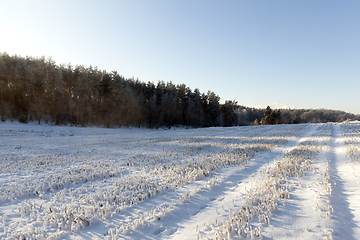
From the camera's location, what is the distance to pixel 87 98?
1764 inches

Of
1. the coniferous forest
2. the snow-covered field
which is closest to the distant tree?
the coniferous forest

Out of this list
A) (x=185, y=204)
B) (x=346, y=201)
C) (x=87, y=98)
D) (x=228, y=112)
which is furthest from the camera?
(x=228, y=112)

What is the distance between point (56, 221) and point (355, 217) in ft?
18.8

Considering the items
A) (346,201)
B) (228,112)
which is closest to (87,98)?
(346,201)

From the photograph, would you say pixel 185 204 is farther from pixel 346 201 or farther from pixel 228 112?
pixel 228 112

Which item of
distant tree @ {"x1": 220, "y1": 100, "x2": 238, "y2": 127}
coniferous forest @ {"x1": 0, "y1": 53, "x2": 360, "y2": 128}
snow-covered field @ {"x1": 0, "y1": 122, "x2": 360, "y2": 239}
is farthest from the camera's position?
distant tree @ {"x1": 220, "y1": 100, "x2": 238, "y2": 127}

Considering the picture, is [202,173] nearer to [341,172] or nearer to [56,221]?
[56,221]

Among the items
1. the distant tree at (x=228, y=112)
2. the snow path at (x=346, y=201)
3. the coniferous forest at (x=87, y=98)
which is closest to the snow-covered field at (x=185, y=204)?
the snow path at (x=346, y=201)

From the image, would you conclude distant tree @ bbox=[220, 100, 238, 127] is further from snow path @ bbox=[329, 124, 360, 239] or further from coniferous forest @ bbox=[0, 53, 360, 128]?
snow path @ bbox=[329, 124, 360, 239]

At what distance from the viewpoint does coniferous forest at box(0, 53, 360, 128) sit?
120 feet

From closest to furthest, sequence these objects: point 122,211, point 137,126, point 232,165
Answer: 1. point 122,211
2. point 232,165
3. point 137,126

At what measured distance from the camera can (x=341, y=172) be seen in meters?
6.26

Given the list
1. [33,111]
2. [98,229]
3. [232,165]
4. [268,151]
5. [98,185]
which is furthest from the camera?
[33,111]

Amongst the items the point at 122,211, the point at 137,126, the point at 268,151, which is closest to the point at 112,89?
the point at 137,126
